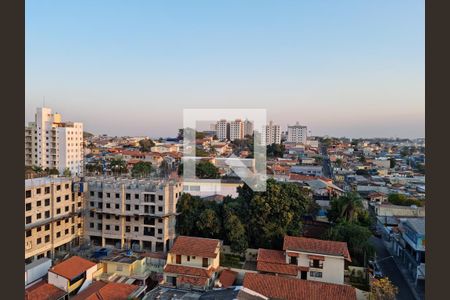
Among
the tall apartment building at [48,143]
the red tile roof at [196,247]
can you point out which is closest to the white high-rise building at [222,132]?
the tall apartment building at [48,143]

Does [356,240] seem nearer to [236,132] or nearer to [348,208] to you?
[348,208]

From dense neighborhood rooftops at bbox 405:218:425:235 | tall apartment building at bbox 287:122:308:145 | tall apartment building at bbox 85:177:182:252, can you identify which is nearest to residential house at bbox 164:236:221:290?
tall apartment building at bbox 85:177:182:252

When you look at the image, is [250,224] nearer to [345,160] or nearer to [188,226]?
[188,226]

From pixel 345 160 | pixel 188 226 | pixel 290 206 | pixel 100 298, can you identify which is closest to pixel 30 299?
pixel 100 298

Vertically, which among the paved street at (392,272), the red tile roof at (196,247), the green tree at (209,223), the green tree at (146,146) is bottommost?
the paved street at (392,272)

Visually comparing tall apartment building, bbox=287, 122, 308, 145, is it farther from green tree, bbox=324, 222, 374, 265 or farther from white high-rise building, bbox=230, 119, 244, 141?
green tree, bbox=324, 222, 374, 265

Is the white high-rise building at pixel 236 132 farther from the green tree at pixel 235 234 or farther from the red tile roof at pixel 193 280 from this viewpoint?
the red tile roof at pixel 193 280
